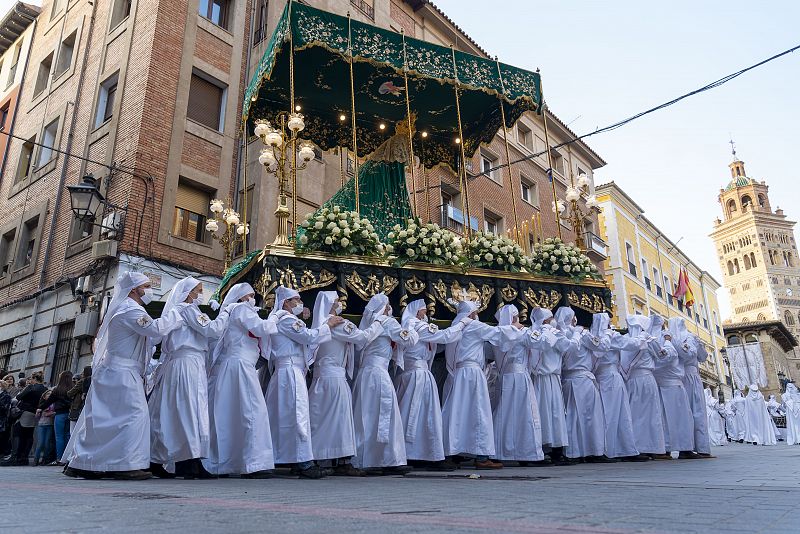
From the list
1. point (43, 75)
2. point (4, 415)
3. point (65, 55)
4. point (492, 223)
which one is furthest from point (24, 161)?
point (492, 223)

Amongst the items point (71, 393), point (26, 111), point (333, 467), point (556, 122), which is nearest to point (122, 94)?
point (26, 111)

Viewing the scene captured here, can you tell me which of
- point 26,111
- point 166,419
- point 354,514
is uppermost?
point 26,111

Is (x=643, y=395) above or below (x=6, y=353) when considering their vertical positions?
below

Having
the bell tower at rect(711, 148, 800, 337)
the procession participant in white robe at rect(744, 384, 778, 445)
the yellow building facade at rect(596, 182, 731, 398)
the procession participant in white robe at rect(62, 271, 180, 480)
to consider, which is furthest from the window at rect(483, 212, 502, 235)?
the bell tower at rect(711, 148, 800, 337)

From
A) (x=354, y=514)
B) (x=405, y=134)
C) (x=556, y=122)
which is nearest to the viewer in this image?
(x=354, y=514)

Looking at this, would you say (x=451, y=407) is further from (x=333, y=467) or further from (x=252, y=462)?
(x=252, y=462)

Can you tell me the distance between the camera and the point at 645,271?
37.9 m

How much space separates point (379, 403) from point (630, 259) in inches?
1283

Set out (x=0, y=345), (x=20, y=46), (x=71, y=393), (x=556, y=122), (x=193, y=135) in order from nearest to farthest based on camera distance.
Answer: (x=71, y=393)
(x=193, y=135)
(x=0, y=345)
(x=20, y=46)
(x=556, y=122)

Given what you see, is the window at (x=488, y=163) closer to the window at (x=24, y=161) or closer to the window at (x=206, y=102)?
the window at (x=206, y=102)

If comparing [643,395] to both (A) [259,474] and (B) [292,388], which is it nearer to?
(B) [292,388]

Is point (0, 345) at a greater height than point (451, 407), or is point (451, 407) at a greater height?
point (0, 345)

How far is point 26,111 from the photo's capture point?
22.0 meters

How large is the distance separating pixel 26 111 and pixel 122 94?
8.50 meters
